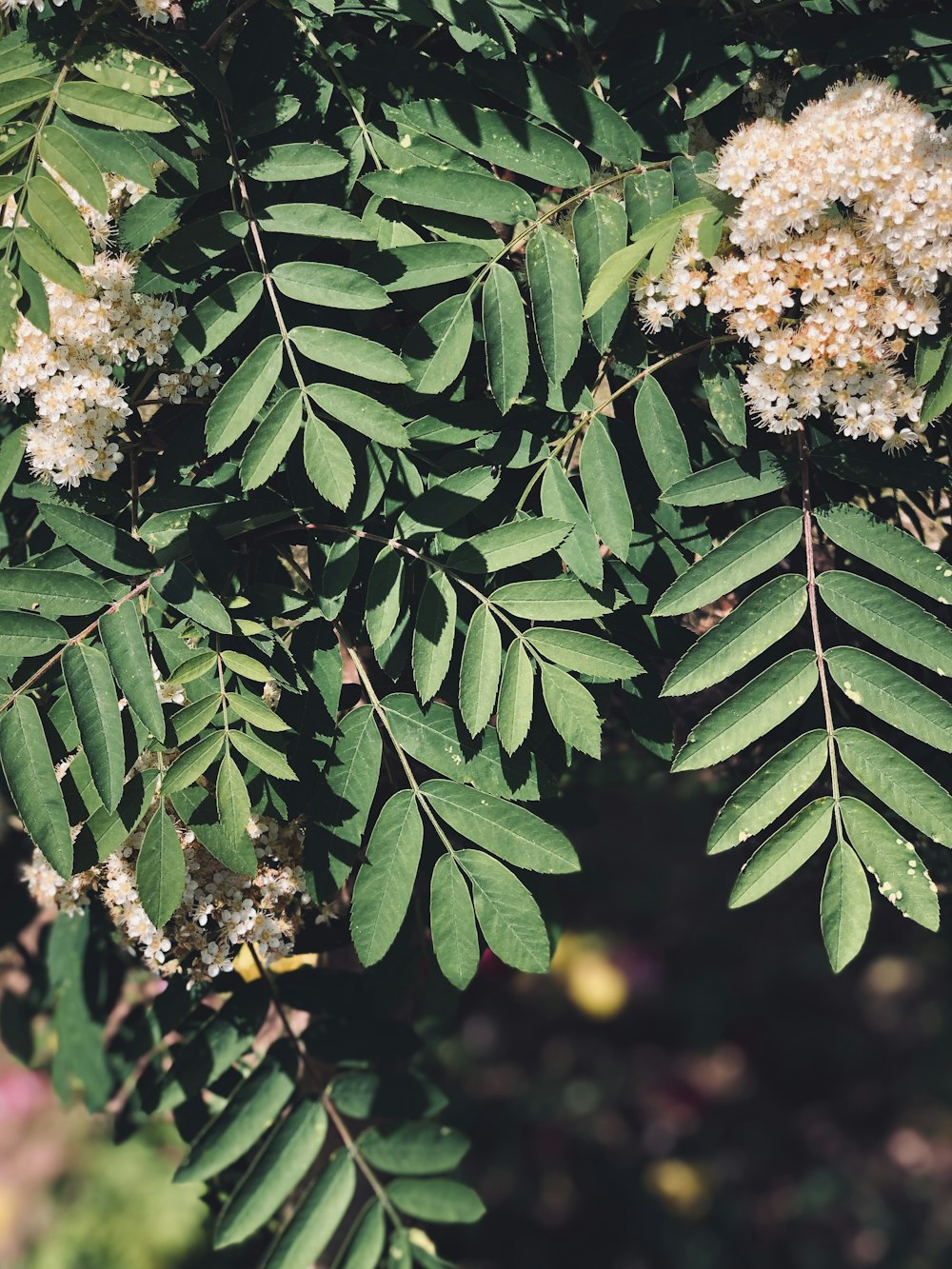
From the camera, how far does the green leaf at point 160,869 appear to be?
1.32m

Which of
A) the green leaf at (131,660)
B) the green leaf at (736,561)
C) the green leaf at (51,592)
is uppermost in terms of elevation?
the green leaf at (51,592)

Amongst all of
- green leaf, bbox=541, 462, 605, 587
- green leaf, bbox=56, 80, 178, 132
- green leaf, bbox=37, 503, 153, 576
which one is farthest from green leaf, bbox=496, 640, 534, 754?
green leaf, bbox=56, 80, 178, 132

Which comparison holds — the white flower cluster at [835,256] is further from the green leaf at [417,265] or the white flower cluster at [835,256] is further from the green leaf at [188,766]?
the green leaf at [188,766]

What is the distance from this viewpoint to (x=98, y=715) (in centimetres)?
129

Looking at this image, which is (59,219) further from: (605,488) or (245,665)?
(605,488)

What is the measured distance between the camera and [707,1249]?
364 cm

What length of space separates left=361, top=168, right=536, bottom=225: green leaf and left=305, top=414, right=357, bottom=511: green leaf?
0.28 metres

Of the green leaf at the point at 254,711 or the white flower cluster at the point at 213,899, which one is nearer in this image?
the green leaf at the point at 254,711

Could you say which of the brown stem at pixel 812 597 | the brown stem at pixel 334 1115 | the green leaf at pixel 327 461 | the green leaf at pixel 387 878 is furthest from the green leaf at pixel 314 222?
the brown stem at pixel 334 1115

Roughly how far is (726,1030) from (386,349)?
11.7ft

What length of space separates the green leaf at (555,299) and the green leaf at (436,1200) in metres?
1.27

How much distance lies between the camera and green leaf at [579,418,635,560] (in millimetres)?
1348

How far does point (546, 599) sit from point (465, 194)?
0.48 m

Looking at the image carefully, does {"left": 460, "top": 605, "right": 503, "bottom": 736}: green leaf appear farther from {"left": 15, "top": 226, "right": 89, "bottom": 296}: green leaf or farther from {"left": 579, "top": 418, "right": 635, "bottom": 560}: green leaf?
{"left": 15, "top": 226, "right": 89, "bottom": 296}: green leaf
